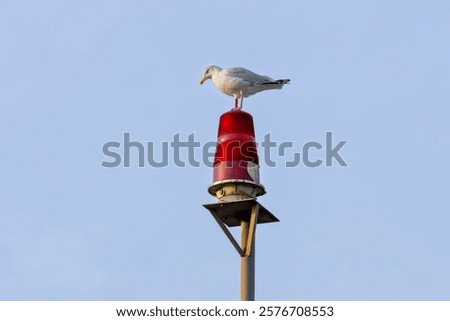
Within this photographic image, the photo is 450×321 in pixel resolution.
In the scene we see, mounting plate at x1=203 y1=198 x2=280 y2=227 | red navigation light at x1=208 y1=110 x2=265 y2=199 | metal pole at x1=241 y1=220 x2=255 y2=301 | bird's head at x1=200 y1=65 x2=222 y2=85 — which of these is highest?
bird's head at x1=200 y1=65 x2=222 y2=85

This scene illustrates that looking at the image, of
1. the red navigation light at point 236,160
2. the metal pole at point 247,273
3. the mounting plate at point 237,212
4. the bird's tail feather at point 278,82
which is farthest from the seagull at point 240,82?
the metal pole at point 247,273

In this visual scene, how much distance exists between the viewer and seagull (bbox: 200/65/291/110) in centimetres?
2258

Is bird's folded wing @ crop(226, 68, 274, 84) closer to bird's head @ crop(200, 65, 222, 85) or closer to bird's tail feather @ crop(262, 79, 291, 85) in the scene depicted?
bird's tail feather @ crop(262, 79, 291, 85)

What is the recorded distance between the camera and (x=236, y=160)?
19969 mm

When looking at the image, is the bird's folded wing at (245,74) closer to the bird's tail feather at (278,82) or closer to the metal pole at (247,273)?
the bird's tail feather at (278,82)

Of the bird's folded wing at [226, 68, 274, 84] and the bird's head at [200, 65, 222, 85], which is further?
the bird's head at [200, 65, 222, 85]

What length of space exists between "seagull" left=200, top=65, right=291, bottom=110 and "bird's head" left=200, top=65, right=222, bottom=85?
174 mm

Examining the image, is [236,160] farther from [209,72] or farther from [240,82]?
[209,72]

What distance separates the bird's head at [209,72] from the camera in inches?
932

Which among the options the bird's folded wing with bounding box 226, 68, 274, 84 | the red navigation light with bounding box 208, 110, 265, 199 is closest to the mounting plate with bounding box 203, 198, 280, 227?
the red navigation light with bounding box 208, 110, 265, 199

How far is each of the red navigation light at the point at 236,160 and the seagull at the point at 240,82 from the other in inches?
85.2

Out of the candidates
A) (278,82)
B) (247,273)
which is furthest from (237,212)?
(278,82)
